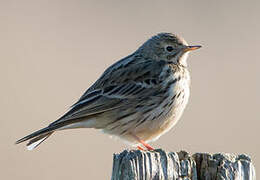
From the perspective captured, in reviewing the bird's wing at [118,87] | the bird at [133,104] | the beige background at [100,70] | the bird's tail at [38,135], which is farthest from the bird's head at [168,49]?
the bird's tail at [38,135]

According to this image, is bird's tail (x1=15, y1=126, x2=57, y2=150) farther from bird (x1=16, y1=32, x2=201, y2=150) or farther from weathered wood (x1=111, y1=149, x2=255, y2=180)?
weathered wood (x1=111, y1=149, x2=255, y2=180)

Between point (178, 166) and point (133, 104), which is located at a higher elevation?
point (133, 104)

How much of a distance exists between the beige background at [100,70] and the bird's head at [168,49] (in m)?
1.80

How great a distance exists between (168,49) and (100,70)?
615 cm

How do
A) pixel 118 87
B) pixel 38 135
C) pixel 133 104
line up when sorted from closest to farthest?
pixel 38 135 < pixel 133 104 < pixel 118 87

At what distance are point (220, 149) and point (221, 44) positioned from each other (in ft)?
14.9

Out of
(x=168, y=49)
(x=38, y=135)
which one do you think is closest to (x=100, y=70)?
(x=168, y=49)

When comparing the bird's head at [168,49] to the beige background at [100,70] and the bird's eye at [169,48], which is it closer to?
the bird's eye at [169,48]

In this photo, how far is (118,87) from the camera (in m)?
8.74

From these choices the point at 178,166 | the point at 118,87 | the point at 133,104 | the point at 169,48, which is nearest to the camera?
the point at 178,166

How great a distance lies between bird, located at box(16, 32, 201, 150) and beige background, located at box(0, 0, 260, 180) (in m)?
1.94

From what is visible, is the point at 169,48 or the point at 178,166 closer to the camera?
the point at 178,166

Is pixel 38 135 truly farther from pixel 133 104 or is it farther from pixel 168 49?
pixel 168 49

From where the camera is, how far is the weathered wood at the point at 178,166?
561 cm
